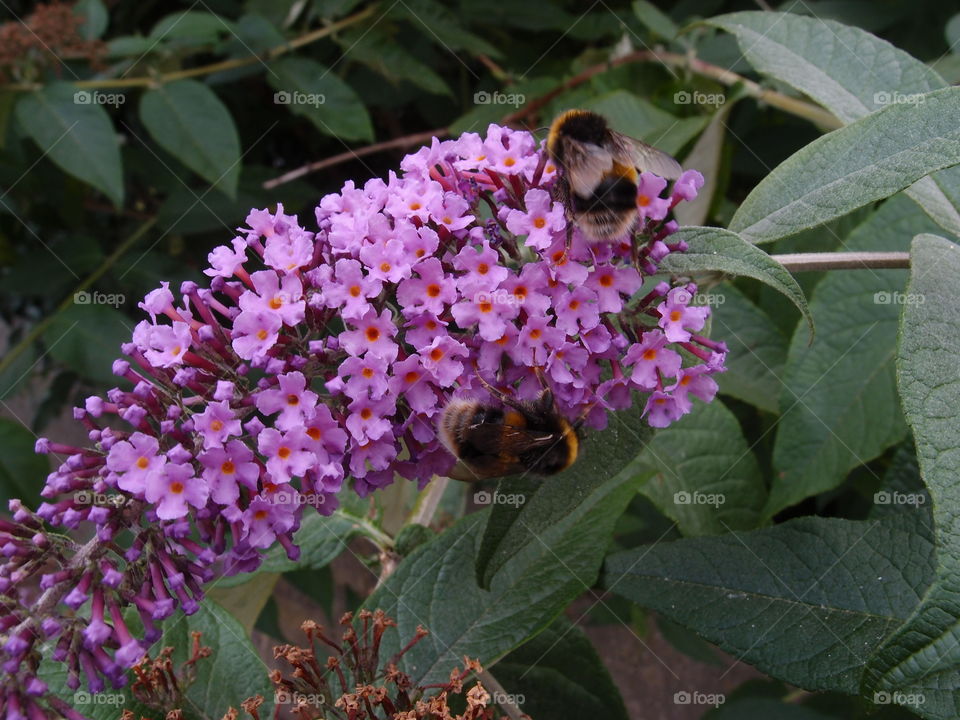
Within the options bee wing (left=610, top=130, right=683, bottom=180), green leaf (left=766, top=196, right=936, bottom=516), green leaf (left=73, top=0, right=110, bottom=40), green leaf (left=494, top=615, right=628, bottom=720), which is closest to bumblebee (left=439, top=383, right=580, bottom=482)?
bee wing (left=610, top=130, right=683, bottom=180)

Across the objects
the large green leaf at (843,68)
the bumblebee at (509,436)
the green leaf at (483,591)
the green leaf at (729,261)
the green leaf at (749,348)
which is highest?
the large green leaf at (843,68)

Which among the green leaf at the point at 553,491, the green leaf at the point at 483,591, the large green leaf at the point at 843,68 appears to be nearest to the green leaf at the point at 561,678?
the green leaf at the point at 483,591

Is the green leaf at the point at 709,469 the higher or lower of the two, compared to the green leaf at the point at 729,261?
lower

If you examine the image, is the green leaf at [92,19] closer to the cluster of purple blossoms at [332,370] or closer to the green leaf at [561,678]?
the cluster of purple blossoms at [332,370]

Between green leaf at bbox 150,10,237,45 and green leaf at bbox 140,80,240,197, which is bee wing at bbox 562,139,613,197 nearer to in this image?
green leaf at bbox 140,80,240,197

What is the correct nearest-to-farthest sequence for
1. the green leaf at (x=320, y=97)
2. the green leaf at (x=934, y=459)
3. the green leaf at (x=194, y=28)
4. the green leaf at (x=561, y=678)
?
the green leaf at (x=934, y=459)
the green leaf at (x=561, y=678)
the green leaf at (x=194, y=28)
the green leaf at (x=320, y=97)

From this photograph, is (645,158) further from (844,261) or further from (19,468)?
(19,468)

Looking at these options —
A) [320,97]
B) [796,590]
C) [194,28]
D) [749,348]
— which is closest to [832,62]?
[749,348]
